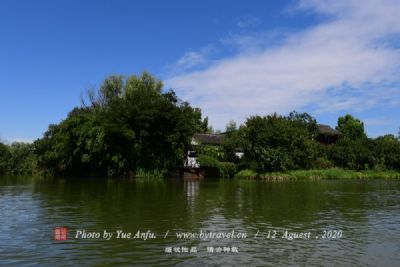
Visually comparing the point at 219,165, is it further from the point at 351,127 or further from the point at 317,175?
the point at 351,127

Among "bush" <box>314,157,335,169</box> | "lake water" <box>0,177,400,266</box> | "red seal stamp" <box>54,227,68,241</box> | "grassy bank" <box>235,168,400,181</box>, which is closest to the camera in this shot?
"lake water" <box>0,177,400,266</box>

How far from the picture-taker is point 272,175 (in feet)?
163

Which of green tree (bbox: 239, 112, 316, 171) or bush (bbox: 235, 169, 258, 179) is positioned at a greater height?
green tree (bbox: 239, 112, 316, 171)

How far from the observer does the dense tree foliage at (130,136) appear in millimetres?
50594

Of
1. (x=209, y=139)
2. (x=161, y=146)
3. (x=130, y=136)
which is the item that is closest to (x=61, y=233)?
(x=130, y=136)

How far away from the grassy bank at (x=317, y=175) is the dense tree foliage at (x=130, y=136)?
30.2 ft

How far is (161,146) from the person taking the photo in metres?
53.0

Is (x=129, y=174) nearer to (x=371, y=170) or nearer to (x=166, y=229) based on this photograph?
(x=371, y=170)

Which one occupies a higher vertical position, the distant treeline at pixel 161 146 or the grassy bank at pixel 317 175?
the distant treeline at pixel 161 146

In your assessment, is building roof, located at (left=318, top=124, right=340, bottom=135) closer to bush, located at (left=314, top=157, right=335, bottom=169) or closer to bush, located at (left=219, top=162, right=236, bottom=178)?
bush, located at (left=314, top=157, right=335, bottom=169)

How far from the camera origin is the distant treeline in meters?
51.1

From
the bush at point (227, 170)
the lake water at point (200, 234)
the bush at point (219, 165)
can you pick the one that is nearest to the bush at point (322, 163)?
the bush at point (227, 170)

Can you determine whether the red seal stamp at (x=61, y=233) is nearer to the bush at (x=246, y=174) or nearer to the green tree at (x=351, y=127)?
the bush at (x=246, y=174)

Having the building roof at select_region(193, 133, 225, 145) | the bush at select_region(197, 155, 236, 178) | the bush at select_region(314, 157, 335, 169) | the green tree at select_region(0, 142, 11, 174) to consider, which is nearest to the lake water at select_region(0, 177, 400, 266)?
the bush at select_region(197, 155, 236, 178)
